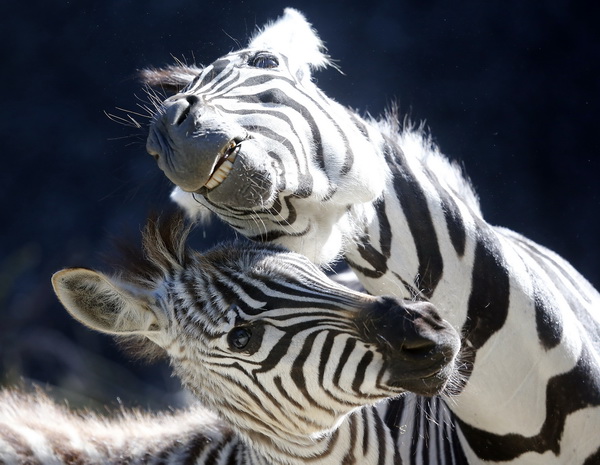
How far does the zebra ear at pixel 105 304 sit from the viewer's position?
2574mm

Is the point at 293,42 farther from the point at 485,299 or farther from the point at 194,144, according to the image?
the point at 485,299

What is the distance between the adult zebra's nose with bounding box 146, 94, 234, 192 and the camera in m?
2.52

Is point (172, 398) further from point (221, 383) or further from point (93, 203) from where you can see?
point (221, 383)

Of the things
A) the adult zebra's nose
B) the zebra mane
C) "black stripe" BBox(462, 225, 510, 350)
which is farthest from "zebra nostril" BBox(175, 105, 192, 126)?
"black stripe" BBox(462, 225, 510, 350)

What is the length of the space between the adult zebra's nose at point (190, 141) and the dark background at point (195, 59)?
3813 mm

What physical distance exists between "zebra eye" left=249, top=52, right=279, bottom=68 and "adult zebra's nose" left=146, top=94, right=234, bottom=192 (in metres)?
0.48

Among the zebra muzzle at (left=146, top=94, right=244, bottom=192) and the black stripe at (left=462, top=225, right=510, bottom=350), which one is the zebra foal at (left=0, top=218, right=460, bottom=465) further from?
the black stripe at (left=462, top=225, right=510, bottom=350)

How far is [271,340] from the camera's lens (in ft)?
7.91

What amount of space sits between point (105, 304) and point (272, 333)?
0.61 m

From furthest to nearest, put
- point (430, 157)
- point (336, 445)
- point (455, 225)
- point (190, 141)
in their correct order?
point (430, 157)
point (455, 225)
point (336, 445)
point (190, 141)

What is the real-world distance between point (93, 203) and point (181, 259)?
4.19 meters

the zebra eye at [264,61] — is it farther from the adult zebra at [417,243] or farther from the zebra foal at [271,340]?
the zebra foal at [271,340]

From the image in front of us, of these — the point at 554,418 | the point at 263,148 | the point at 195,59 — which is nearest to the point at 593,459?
the point at 554,418

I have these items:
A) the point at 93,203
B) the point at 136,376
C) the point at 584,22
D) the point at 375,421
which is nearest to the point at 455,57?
the point at 584,22
